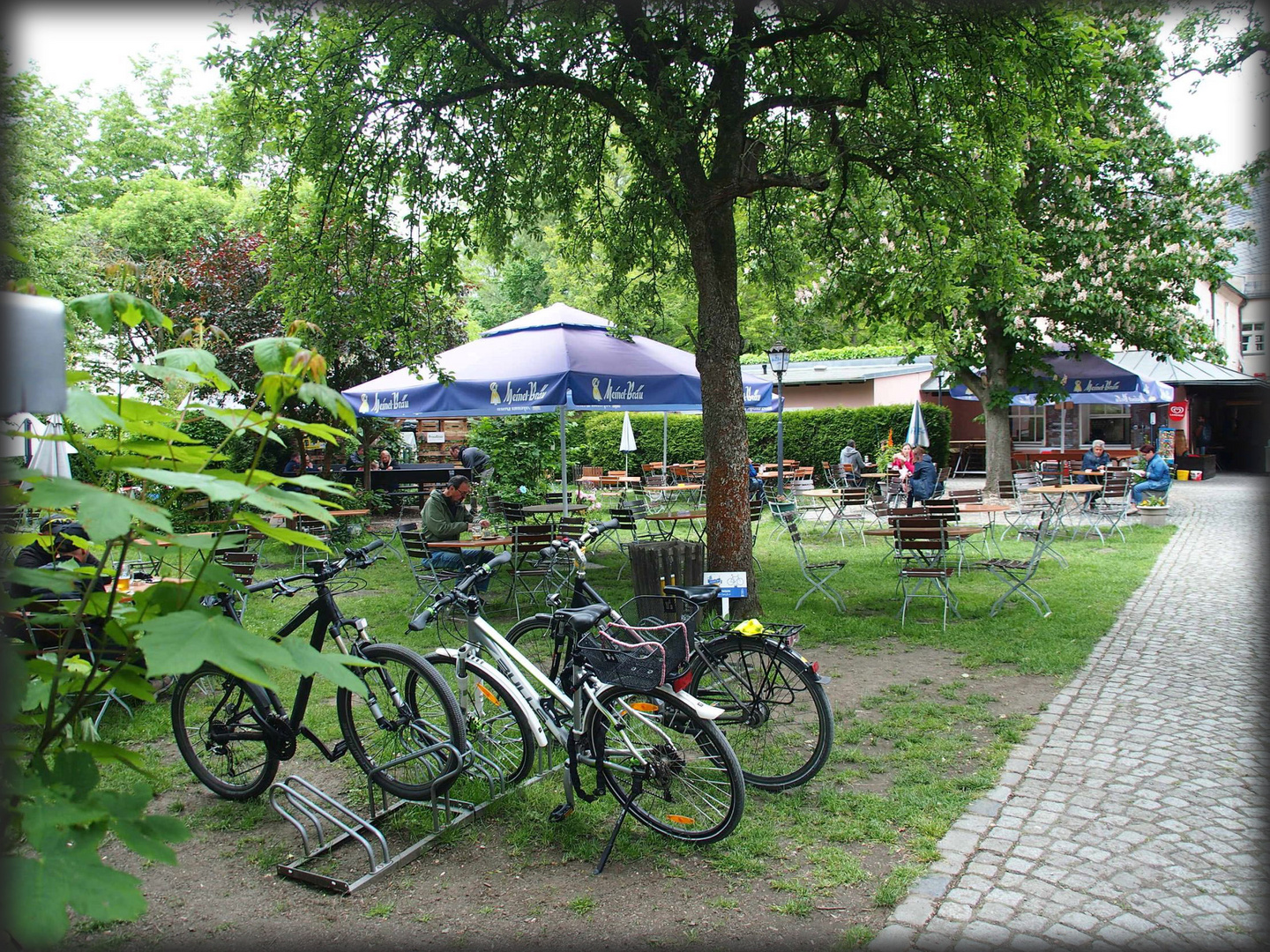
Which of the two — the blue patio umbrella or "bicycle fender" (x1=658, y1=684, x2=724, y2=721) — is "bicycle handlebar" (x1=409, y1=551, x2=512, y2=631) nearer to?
"bicycle fender" (x1=658, y1=684, x2=724, y2=721)

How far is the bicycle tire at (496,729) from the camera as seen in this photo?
426cm

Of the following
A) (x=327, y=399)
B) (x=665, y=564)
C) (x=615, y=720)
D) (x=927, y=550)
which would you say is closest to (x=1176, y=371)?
(x=927, y=550)

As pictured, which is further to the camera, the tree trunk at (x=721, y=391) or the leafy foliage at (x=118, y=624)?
the tree trunk at (x=721, y=391)

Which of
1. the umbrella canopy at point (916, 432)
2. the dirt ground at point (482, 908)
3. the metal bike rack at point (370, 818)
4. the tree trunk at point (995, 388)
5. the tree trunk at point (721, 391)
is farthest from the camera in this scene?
the umbrella canopy at point (916, 432)

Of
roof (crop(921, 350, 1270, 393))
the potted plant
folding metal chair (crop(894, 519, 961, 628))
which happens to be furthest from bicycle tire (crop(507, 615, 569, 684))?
roof (crop(921, 350, 1270, 393))

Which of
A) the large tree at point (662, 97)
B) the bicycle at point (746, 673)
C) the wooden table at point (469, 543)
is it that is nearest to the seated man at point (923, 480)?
the large tree at point (662, 97)

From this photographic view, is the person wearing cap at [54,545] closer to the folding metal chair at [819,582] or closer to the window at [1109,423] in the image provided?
the folding metal chair at [819,582]

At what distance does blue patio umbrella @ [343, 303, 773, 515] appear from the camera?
8.80 m

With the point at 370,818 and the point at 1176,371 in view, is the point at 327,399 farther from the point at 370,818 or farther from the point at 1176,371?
the point at 1176,371

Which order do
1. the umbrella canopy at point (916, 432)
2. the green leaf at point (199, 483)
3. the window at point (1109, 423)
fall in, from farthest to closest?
1. the window at point (1109, 423)
2. the umbrella canopy at point (916, 432)
3. the green leaf at point (199, 483)

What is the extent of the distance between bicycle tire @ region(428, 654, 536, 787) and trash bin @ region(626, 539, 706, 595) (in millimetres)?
3182

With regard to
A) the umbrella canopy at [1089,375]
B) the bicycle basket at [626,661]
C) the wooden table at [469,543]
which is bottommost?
the bicycle basket at [626,661]

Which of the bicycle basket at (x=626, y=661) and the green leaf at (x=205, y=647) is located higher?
the green leaf at (x=205, y=647)

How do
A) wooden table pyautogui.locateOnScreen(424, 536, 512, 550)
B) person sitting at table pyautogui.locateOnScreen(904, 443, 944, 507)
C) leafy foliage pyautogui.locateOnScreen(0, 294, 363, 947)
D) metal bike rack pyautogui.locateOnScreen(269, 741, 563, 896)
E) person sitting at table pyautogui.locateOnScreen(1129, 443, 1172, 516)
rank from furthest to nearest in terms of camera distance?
person sitting at table pyautogui.locateOnScreen(1129, 443, 1172, 516), person sitting at table pyautogui.locateOnScreen(904, 443, 944, 507), wooden table pyautogui.locateOnScreen(424, 536, 512, 550), metal bike rack pyautogui.locateOnScreen(269, 741, 563, 896), leafy foliage pyautogui.locateOnScreen(0, 294, 363, 947)
